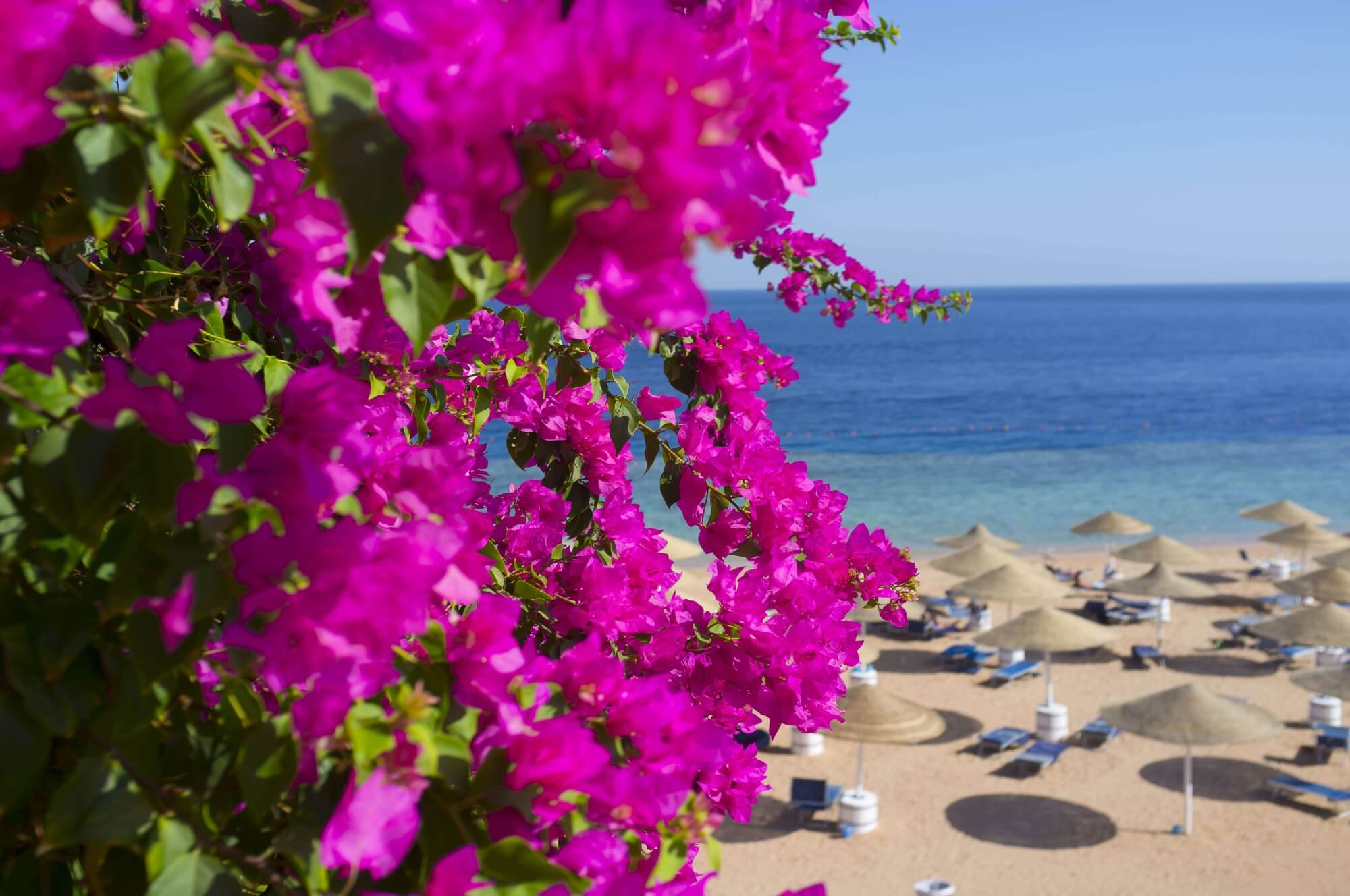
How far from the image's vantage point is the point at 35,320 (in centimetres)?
84

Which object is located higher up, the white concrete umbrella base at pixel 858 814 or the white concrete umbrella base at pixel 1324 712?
the white concrete umbrella base at pixel 1324 712

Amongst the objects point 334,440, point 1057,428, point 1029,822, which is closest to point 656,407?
point 334,440

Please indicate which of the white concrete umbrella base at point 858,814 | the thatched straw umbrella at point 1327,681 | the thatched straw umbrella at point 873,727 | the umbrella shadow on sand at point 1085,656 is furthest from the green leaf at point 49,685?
the umbrella shadow on sand at point 1085,656

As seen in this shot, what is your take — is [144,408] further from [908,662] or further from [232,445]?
[908,662]

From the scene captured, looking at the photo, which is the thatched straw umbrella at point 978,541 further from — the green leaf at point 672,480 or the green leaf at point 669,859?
the green leaf at point 669,859

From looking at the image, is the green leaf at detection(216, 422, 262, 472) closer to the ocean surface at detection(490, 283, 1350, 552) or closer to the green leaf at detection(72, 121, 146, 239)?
the green leaf at detection(72, 121, 146, 239)

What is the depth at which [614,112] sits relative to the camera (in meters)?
0.64

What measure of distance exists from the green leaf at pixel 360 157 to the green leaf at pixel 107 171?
184 mm

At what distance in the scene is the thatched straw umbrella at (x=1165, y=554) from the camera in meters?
20.3

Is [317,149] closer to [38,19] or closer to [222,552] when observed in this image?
[38,19]

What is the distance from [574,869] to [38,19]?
782 millimetres

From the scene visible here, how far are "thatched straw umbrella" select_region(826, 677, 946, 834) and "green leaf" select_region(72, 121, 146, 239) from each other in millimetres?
11546

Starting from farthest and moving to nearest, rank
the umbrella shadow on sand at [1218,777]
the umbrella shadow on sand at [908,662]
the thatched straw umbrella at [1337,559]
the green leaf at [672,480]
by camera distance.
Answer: the thatched straw umbrella at [1337,559] < the umbrella shadow on sand at [908,662] < the umbrella shadow on sand at [1218,777] < the green leaf at [672,480]

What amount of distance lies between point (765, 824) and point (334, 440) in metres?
12.2
